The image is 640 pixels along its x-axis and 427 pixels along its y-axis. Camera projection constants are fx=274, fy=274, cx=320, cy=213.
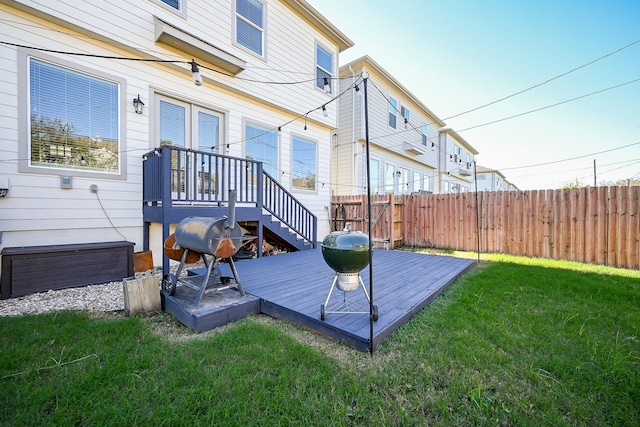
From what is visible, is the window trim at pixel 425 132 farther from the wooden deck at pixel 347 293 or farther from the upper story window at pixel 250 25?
the wooden deck at pixel 347 293

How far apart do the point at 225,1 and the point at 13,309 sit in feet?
22.4

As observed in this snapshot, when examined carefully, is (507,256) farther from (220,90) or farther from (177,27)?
(177,27)

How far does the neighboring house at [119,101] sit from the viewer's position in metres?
4.07

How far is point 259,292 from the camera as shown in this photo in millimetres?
3498

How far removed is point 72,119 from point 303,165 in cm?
540

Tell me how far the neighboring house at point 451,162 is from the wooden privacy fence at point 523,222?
1011cm

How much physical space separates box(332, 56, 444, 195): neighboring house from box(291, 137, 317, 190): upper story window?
2300 millimetres

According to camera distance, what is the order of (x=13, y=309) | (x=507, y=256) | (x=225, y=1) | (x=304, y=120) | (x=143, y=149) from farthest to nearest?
1. (x=304, y=120)
2. (x=507, y=256)
3. (x=225, y=1)
4. (x=143, y=149)
5. (x=13, y=309)

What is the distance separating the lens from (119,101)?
4.93m

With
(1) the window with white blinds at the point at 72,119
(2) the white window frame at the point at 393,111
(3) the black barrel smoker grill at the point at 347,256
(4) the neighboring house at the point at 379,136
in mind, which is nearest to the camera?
(3) the black barrel smoker grill at the point at 347,256

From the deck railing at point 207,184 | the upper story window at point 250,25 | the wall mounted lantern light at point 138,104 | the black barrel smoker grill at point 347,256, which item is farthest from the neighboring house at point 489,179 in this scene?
Result: the black barrel smoker grill at point 347,256

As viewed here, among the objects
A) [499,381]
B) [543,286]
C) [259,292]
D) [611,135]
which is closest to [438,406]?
[499,381]

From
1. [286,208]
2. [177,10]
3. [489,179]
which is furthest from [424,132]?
[489,179]

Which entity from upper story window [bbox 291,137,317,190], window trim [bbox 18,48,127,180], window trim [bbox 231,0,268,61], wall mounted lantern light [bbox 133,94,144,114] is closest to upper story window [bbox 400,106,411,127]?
upper story window [bbox 291,137,317,190]
